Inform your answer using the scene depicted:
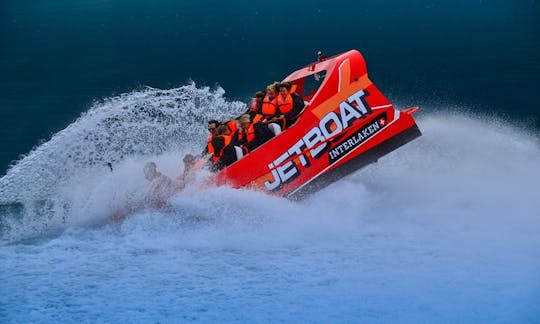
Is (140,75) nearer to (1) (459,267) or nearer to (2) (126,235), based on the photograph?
(2) (126,235)

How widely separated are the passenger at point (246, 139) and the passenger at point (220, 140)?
50mm

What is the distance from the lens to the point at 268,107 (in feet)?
33.7

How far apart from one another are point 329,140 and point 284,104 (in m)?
0.98

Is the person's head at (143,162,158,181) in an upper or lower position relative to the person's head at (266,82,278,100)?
lower

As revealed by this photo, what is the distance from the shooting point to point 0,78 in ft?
64.3

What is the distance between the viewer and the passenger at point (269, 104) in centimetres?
1020

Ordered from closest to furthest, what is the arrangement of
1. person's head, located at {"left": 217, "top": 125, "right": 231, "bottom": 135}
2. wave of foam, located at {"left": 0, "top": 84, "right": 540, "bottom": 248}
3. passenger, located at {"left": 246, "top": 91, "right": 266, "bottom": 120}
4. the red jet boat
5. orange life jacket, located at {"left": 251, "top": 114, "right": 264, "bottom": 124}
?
wave of foam, located at {"left": 0, "top": 84, "right": 540, "bottom": 248}
the red jet boat
person's head, located at {"left": 217, "top": 125, "right": 231, "bottom": 135}
orange life jacket, located at {"left": 251, "top": 114, "right": 264, "bottom": 124}
passenger, located at {"left": 246, "top": 91, "right": 266, "bottom": 120}

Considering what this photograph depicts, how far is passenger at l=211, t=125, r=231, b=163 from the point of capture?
31.0ft

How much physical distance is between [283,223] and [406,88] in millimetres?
9532

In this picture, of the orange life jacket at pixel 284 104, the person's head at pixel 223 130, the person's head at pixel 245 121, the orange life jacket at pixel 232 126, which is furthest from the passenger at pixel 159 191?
the orange life jacket at pixel 284 104

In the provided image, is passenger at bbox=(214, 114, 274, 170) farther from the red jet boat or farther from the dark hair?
the dark hair

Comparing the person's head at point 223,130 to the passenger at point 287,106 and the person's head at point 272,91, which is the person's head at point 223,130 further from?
the person's head at point 272,91

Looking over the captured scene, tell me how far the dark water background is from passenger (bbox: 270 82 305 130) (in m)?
5.89

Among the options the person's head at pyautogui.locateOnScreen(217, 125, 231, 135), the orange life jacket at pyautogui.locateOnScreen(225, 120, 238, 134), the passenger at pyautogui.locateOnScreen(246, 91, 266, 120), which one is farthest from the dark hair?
the person's head at pyautogui.locateOnScreen(217, 125, 231, 135)
